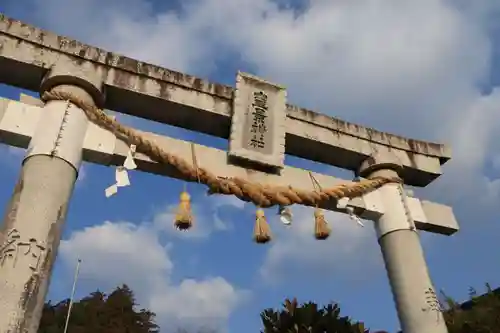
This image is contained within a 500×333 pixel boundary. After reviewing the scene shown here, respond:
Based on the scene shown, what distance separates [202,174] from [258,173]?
73 centimetres

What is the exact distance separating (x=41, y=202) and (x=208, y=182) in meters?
1.60

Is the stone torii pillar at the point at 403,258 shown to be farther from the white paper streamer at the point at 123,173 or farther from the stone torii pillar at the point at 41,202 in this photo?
the stone torii pillar at the point at 41,202

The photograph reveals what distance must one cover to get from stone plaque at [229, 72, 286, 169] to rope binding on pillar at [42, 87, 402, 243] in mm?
372

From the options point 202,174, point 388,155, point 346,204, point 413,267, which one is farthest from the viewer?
point 388,155

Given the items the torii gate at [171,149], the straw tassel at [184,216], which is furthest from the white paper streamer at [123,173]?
the straw tassel at [184,216]

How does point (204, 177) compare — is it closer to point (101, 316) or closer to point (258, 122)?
point (258, 122)

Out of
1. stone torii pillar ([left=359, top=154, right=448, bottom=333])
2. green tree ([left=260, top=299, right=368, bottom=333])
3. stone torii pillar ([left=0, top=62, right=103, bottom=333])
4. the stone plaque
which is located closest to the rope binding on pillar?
stone torii pillar ([left=0, top=62, right=103, bottom=333])

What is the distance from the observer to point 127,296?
89.8 ft

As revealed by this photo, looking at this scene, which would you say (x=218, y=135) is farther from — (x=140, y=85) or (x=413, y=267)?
(x=413, y=267)

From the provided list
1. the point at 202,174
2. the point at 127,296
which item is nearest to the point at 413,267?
the point at 202,174

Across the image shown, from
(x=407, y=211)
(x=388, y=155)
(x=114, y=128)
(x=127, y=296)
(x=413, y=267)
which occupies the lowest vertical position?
(x=413, y=267)

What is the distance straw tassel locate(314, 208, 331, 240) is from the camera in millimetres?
5277

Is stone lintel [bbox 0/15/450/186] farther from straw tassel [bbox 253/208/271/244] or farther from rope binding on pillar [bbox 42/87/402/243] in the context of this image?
straw tassel [bbox 253/208/271/244]

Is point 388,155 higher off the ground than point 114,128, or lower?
higher
